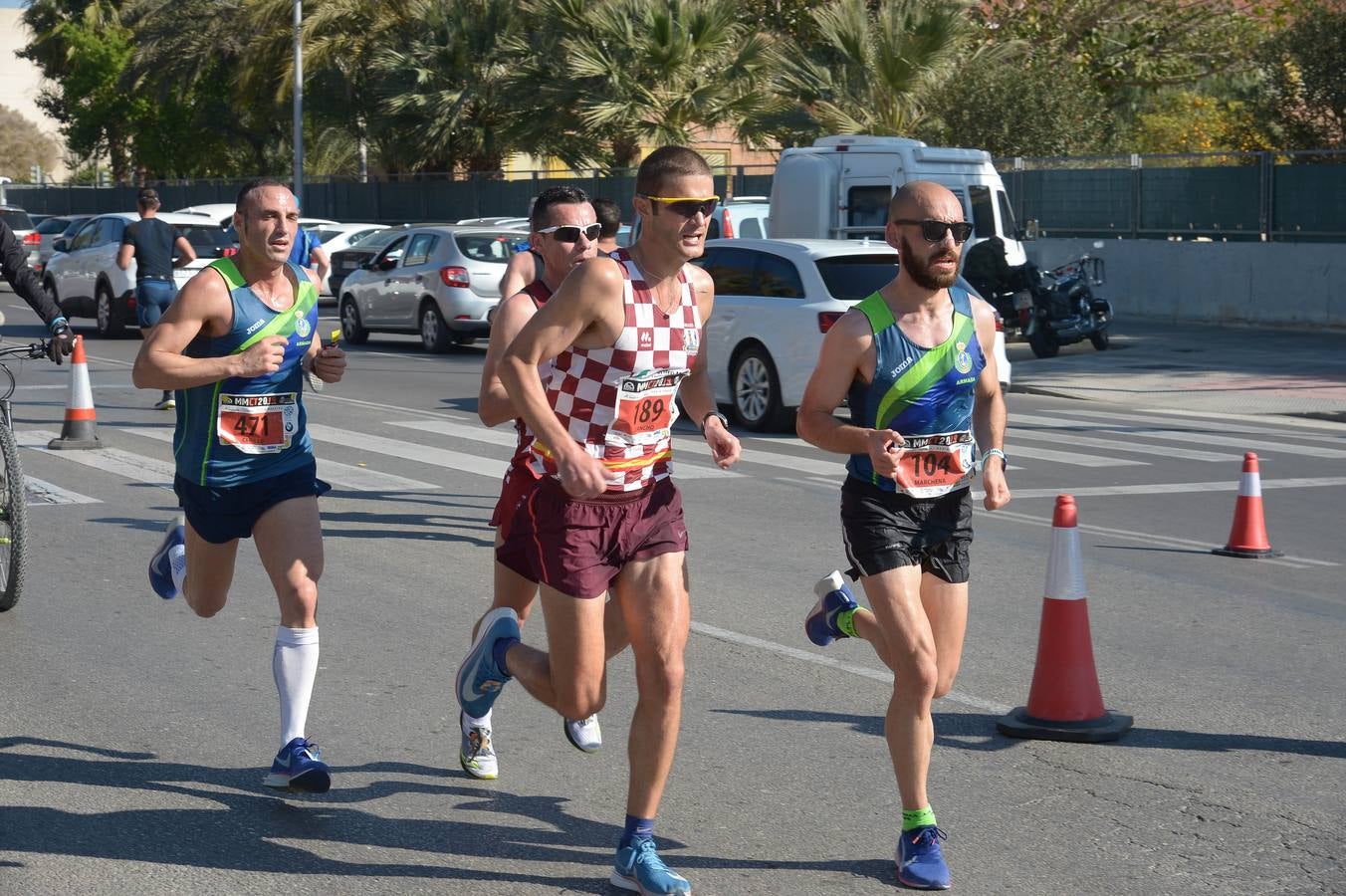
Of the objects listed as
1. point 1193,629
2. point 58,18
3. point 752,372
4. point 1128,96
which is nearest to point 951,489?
point 1193,629

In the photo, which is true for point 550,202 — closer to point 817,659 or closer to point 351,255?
point 817,659

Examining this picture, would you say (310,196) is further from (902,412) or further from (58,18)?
(902,412)

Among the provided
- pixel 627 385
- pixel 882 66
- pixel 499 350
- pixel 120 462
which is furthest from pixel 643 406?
pixel 882 66

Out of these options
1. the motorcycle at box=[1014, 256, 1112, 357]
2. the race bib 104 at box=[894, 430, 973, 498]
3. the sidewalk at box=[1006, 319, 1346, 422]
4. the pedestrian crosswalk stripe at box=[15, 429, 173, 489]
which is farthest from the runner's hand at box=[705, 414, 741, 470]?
the motorcycle at box=[1014, 256, 1112, 357]

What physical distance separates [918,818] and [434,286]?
18.9m

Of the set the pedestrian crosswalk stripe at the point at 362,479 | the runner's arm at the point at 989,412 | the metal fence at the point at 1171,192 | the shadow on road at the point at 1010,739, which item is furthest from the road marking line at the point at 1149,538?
the metal fence at the point at 1171,192

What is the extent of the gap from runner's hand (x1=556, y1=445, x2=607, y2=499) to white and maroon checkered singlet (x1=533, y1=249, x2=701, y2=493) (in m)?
0.22

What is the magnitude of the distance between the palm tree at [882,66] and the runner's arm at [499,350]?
2469 cm

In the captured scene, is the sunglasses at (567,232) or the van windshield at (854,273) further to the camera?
the van windshield at (854,273)

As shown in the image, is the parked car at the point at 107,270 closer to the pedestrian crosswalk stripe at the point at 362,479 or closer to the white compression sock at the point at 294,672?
the pedestrian crosswalk stripe at the point at 362,479

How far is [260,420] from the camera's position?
547 centimetres

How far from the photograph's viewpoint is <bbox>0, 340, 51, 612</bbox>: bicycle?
295 inches

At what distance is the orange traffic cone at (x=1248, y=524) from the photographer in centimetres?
944

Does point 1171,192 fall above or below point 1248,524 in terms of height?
above
